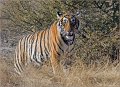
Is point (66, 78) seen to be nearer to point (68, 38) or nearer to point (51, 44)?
point (68, 38)

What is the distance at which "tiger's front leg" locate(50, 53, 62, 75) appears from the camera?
6.69 metres

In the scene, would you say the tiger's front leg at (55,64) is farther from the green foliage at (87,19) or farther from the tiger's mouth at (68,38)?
the green foliage at (87,19)

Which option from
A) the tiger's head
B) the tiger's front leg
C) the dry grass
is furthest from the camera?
the tiger's head

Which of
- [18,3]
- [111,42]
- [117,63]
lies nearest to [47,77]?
[117,63]

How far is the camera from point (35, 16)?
934 centimetres

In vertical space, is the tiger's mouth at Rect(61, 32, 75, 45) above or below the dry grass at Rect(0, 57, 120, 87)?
above

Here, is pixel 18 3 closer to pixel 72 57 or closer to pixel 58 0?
pixel 58 0

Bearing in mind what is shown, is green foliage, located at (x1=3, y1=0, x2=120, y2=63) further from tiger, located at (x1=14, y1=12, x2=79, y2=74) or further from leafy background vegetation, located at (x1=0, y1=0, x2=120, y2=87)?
tiger, located at (x1=14, y1=12, x2=79, y2=74)

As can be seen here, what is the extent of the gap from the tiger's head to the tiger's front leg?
1.06 feet

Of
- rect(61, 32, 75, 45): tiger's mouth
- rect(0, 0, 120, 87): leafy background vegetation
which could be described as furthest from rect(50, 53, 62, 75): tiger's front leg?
rect(0, 0, 120, 87): leafy background vegetation

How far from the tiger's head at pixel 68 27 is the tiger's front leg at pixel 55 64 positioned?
0.32 meters

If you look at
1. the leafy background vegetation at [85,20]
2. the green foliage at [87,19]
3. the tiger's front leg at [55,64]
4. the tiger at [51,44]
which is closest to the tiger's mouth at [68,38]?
the tiger at [51,44]

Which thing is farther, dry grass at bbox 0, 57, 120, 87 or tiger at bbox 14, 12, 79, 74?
tiger at bbox 14, 12, 79, 74

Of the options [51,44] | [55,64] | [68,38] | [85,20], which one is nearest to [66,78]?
[55,64]
